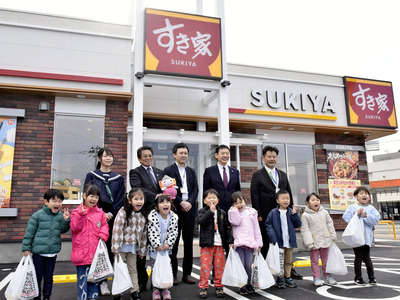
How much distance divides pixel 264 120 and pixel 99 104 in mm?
4737

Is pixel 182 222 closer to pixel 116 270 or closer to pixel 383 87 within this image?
pixel 116 270

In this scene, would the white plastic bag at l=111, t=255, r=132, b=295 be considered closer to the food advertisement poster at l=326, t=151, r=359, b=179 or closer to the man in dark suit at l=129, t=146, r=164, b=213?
the man in dark suit at l=129, t=146, r=164, b=213

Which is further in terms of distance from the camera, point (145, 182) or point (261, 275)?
point (145, 182)

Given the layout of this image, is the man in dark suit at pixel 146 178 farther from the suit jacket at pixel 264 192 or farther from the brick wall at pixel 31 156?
the brick wall at pixel 31 156

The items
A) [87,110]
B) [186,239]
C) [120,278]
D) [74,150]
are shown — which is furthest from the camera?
[87,110]

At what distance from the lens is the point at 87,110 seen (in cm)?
800

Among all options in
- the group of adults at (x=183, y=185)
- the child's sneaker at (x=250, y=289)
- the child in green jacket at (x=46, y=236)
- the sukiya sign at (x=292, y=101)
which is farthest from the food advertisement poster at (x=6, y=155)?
the sukiya sign at (x=292, y=101)

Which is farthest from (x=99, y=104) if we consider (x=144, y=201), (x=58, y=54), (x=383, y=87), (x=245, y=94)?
(x=383, y=87)

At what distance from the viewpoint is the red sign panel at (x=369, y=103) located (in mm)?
10716

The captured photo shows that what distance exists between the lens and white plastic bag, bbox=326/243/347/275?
444cm

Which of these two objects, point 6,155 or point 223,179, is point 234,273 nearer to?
point 223,179

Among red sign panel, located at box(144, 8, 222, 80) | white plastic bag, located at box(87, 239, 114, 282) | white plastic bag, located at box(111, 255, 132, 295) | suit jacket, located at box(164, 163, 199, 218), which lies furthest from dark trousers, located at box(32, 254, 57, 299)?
red sign panel, located at box(144, 8, 222, 80)

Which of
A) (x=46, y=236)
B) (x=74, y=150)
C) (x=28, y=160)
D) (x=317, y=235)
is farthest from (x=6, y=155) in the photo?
(x=317, y=235)

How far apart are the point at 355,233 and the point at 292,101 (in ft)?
20.3
